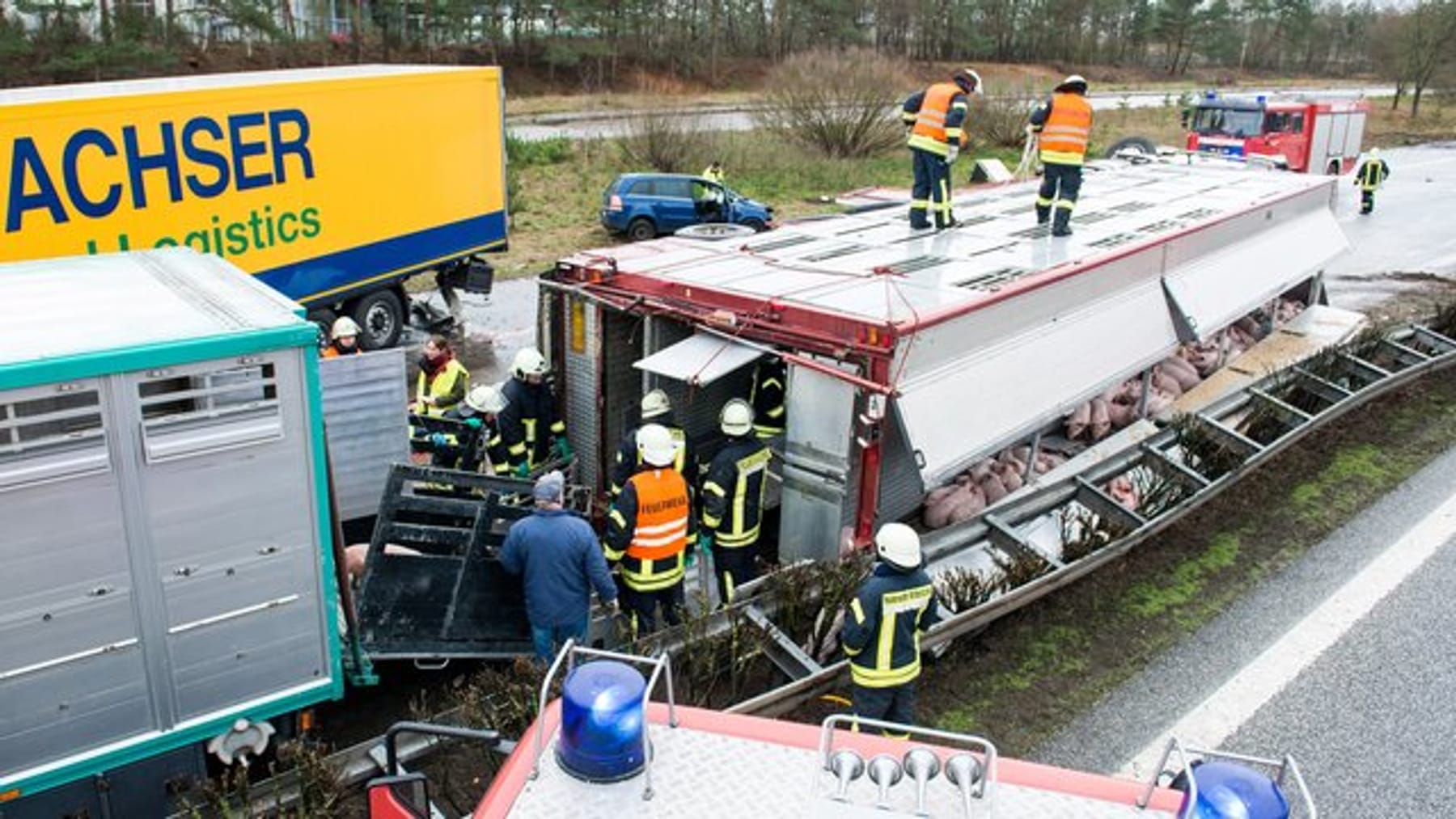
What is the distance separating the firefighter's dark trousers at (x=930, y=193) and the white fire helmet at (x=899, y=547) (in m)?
5.18

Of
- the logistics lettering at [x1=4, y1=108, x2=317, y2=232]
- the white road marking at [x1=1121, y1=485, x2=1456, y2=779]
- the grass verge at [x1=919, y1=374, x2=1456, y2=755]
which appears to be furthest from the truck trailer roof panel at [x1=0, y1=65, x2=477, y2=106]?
the white road marking at [x1=1121, y1=485, x2=1456, y2=779]

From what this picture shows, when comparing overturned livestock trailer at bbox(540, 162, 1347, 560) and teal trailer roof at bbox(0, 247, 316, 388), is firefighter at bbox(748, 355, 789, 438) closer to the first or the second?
overturned livestock trailer at bbox(540, 162, 1347, 560)

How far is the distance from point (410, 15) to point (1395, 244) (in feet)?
129

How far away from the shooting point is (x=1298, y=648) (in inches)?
257

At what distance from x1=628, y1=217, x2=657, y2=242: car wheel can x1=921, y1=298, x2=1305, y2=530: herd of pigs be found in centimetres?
1004

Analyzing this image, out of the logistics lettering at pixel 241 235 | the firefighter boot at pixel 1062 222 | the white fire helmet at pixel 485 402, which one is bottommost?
the white fire helmet at pixel 485 402

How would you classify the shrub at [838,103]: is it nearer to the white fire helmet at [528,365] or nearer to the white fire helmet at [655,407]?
the white fire helmet at [528,365]

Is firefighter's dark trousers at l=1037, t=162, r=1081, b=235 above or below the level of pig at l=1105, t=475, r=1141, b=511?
above

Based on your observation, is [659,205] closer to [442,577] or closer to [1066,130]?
[1066,130]

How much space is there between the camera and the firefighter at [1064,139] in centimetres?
910

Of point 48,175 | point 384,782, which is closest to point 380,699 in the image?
point 384,782

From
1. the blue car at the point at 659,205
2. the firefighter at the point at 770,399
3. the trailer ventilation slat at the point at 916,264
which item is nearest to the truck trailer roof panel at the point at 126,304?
the firefighter at the point at 770,399

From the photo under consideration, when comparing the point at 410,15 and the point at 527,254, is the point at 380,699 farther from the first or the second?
the point at 410,15

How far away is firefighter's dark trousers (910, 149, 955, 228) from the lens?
9.45m
